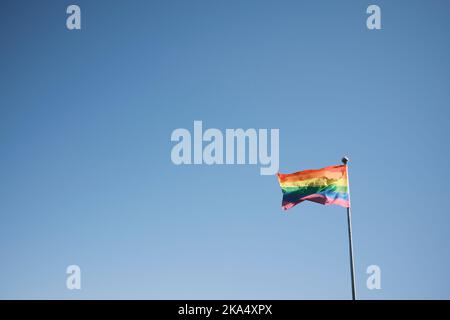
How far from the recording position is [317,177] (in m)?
24.7

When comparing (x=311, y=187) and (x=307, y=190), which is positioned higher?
(x=311, y=187)

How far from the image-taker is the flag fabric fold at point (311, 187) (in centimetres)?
2455

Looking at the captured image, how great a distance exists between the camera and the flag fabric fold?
2455 cm

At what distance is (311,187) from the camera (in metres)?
24.6
